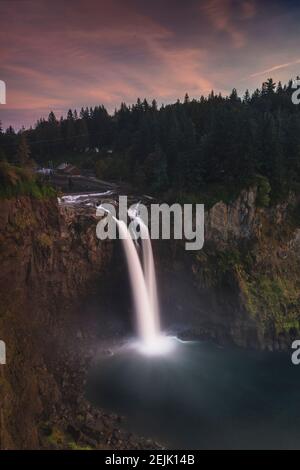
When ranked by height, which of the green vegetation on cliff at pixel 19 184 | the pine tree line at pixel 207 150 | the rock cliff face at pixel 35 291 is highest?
the pine tree line at pixel 207 150

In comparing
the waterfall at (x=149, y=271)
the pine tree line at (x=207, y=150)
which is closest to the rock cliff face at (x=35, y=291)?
the waterfall at (x=149, y=271)

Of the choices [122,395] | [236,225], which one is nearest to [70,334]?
[122,395]

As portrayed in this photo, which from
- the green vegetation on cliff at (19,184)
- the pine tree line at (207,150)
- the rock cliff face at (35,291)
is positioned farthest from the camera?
the pine tree line at (207,150)

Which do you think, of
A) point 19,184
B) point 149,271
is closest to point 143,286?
point 149,271

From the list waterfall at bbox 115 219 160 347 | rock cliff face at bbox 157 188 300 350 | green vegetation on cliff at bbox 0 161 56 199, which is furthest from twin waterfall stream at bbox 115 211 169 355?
green vegetation on cliff at bbox 0 161 56 199

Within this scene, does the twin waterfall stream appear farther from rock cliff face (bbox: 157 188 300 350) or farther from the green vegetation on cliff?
the green vegetation on cliff

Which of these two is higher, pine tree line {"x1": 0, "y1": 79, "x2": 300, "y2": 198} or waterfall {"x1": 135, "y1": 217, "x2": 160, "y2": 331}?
pine tree line {"x1": 0, "y1": 79, "x2": 300, "y2": 198}

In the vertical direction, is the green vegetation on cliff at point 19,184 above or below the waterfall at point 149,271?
above

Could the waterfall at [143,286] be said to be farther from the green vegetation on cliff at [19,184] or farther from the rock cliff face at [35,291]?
the green vegetation on cliff at [19,184]

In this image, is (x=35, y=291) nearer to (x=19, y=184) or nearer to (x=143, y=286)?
(x=19, y=184)
